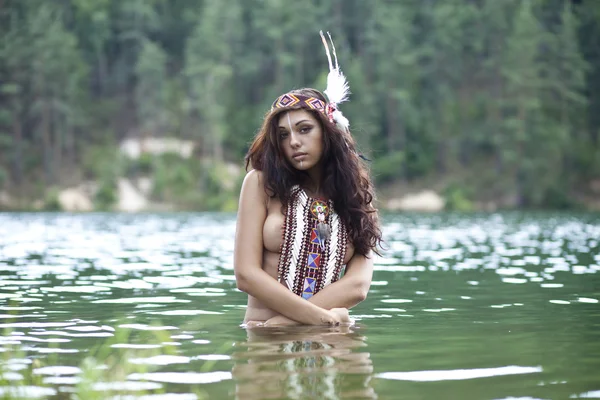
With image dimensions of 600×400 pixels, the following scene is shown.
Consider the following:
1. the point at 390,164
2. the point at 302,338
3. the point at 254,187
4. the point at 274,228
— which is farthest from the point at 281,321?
the point at 390,164

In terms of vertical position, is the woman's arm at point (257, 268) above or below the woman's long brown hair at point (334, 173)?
below

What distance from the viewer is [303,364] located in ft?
20.2

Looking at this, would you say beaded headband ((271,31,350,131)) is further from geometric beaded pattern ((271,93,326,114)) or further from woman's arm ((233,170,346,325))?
woman's arm ((233,170,346,325))

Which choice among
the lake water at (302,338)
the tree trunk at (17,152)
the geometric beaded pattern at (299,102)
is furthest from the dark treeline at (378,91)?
the geometric beaded pattern at (299,102)

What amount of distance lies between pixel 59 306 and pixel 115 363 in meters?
4.36

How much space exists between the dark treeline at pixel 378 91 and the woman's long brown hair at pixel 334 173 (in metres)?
66.6

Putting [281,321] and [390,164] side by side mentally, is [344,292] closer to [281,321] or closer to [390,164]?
[281,321]

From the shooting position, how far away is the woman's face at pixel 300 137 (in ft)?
23.5

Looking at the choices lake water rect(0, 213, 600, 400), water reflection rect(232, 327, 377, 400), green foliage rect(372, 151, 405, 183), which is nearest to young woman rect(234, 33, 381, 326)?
water reflection rect(232, 327, 377, 400)

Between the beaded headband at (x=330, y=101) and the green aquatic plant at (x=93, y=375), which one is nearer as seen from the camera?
the green aquatic plant at (x=93, y=375)

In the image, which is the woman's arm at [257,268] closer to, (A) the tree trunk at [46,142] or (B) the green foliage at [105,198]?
(B) the green foliage at [105,198]

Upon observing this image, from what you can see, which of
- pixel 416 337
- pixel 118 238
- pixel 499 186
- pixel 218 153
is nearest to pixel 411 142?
pixel 499 186

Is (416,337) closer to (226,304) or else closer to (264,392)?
(264,392)

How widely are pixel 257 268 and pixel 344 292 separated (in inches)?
28.3
